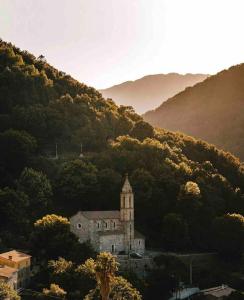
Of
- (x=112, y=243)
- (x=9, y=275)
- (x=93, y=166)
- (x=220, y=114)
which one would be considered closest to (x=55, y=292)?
(x=9, y=275)

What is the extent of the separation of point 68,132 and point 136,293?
47112 mm

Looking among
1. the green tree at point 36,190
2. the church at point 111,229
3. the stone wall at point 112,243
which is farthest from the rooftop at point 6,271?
the green tree at point 36,190

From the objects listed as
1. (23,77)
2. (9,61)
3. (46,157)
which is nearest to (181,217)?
(46,157)

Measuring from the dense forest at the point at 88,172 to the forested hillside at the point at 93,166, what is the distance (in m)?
0.14

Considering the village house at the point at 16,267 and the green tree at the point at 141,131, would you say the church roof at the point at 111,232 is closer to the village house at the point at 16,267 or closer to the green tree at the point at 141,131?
the village house at the point at 16,267

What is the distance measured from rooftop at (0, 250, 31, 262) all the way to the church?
8.14 m

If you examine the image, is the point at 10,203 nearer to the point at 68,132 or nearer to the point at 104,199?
the point at 104,199

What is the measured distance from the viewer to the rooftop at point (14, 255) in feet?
198

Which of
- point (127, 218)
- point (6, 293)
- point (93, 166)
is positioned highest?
point (93, 166)

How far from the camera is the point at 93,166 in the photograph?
278 feet

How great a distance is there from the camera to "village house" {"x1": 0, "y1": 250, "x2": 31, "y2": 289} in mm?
57781

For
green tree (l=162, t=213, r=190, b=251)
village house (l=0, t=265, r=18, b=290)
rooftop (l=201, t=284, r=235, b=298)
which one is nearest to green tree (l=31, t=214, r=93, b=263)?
village house (l=0, t=265, r=18, b=290)

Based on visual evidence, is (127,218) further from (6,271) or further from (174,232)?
(6,271)

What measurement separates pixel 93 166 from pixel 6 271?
29030 mm
